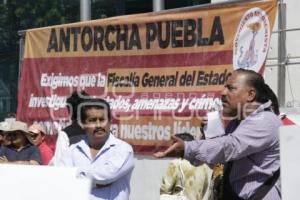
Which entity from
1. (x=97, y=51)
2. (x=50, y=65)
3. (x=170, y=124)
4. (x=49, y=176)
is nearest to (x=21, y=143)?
(x=170, y=124)

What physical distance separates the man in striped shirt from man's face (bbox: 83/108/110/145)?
0.97 m

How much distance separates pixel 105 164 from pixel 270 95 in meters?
1.12

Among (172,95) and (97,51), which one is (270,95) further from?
(97,51)

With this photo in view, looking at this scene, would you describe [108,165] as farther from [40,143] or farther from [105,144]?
[40,143]

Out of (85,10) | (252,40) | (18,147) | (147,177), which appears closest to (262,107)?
(252,40)

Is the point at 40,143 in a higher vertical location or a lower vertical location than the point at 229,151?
lower

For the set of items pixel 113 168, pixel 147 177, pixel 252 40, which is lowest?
pixel 147 177

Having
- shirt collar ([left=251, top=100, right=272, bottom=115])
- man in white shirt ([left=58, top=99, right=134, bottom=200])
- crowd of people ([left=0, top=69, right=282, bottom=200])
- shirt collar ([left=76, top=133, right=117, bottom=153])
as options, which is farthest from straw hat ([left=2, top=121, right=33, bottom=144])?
shirt collar ([left=251, top=100, right=272, bottom=115])

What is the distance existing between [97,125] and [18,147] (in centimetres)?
226

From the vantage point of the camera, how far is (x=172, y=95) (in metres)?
7.87

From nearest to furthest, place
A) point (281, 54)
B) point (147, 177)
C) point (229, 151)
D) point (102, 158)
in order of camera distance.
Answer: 1. point (229, 151)
2. point (102, 158)
3. point (281, 54)
4. point (147, 177)

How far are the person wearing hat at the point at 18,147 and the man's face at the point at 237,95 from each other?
2907mm

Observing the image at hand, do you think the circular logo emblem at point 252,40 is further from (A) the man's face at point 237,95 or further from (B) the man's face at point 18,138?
(A) the man's face at point 237,95

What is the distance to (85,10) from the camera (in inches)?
425
